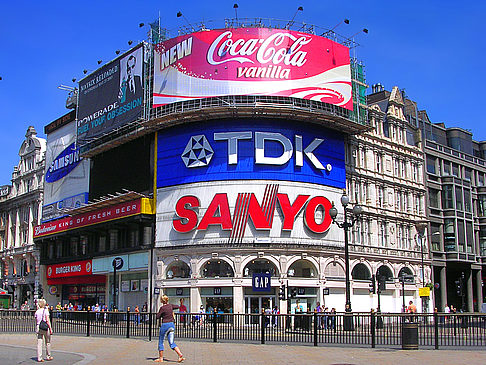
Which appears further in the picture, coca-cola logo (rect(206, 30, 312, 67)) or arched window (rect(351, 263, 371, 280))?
arched window (rect(351, 263, 371, 280))

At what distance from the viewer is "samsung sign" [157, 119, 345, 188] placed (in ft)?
152

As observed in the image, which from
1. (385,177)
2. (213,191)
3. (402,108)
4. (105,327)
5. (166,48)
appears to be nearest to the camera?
(105,327)

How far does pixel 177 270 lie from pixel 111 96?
58.8 ft

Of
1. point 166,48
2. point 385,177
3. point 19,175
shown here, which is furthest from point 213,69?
point 19,175

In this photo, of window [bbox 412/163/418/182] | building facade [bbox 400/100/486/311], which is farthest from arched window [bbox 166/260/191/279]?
window [bbox 412/163/418/182]

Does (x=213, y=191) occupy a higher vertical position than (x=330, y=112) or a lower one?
lower

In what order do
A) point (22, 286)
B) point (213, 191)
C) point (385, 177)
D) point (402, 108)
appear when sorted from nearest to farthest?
point (213, 191)
point (385, 177)
point (402, 108)
point (22, 286)

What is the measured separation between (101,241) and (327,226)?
21.9 m

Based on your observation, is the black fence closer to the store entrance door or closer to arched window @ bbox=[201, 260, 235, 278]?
arched window @ bbox=[201, 260, 235, 278]

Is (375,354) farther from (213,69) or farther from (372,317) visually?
(213,69)

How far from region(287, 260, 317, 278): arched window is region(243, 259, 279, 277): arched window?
78.3 inches

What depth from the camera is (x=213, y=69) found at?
47406mm

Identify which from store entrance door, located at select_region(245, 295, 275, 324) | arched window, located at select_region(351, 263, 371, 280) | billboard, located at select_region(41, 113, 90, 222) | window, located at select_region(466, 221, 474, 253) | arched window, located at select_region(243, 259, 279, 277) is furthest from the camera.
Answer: window, located at select_region(466, 221, 474, 253)

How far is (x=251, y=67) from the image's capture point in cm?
4691
